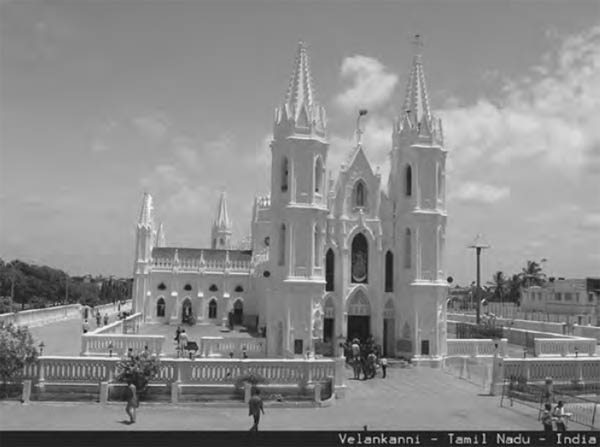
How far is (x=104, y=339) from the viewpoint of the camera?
33125 mm

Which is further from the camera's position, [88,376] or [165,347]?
[165,347]

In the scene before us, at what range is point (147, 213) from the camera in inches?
2463

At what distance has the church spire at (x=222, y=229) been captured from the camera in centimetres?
8461

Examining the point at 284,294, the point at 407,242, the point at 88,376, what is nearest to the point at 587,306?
the point at 407,242

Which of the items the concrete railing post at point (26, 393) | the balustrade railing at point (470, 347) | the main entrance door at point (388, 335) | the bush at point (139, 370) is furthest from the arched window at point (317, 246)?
the concrete railing post at point (26, 393)

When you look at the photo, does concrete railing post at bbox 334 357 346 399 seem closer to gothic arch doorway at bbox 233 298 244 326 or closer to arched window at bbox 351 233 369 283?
arched window at bbox 351 233 369 283

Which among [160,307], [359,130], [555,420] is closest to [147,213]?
[160,307]

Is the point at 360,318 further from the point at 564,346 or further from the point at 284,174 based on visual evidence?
the point at 564,346

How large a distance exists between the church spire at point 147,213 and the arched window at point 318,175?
2983cm

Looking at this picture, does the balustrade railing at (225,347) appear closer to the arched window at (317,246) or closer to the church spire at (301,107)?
the arched window at (317,246)

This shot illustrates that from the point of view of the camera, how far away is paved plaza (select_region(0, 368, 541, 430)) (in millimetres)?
19906

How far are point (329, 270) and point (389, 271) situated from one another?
3.74 meters
